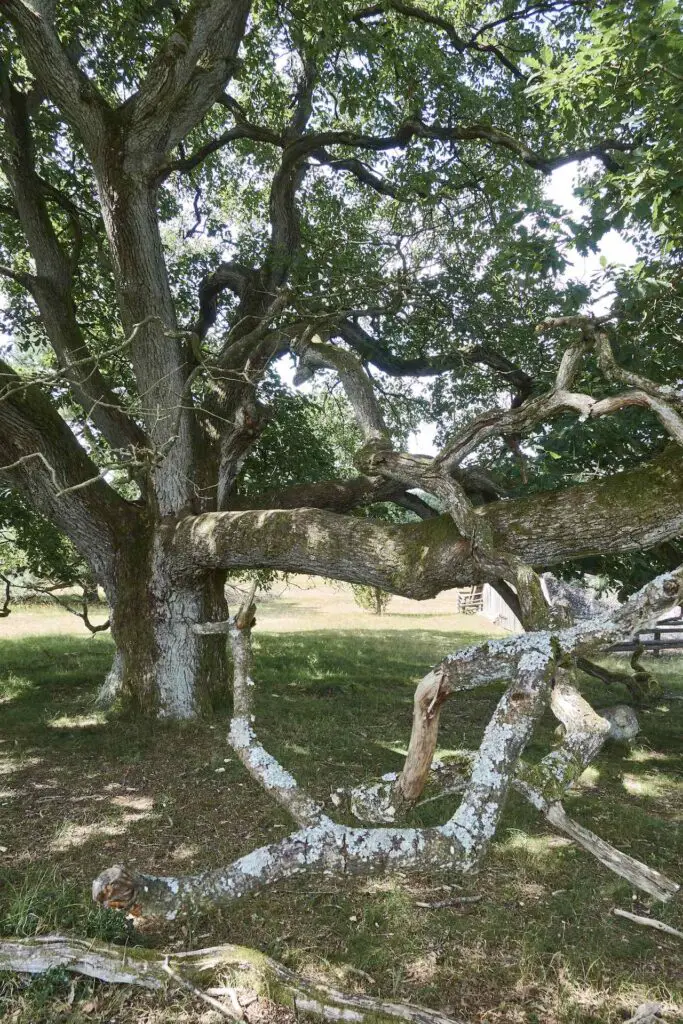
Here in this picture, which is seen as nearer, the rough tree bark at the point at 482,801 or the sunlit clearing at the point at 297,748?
the rough tree bark at the point at 482,801

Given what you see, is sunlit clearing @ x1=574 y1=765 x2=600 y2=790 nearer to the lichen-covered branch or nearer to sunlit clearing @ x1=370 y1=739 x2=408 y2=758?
sunlit clearing @ x1=370 y1=739 x2=408 y2=758

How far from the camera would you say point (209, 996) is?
137 inches

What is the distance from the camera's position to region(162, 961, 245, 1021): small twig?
11.0 feet

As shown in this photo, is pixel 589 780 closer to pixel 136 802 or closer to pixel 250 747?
pixel 136 802

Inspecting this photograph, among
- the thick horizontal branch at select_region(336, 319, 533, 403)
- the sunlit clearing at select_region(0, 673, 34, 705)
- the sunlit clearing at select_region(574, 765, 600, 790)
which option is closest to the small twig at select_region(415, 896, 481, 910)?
the sunlit clearing at select_region(574, 765, 600, 790)

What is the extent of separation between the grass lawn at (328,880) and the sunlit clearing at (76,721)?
5 centimetres

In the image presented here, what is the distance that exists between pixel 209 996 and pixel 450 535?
3.95 meters

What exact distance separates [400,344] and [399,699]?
5.96 meters

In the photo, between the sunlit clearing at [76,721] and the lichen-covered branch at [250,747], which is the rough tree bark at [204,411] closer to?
the sunlit clearing at [76,721]

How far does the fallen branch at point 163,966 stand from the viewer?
11.3ft

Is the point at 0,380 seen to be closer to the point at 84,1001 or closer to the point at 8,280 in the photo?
the point at 8,280

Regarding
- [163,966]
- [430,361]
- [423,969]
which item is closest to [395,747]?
[423,969]

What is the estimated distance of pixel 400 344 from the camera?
10398mm

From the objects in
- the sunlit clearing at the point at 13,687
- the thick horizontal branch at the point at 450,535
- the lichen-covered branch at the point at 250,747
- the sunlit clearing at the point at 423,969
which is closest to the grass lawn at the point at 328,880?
the sunlit clearing at the point at 423,969
